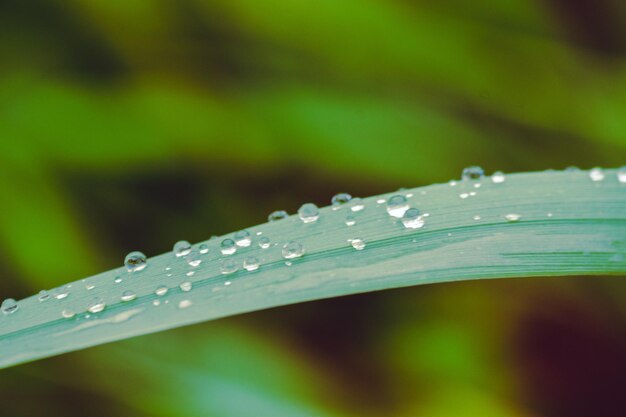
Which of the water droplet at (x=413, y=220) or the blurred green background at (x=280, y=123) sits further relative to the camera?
the blurred green background at (x=280, y=123)

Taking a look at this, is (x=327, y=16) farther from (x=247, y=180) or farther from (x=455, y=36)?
(x=247, y=180)

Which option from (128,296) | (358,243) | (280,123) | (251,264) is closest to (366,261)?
(358,243)

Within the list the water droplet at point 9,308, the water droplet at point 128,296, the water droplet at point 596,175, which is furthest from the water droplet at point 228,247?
the water droplet at point 596,175

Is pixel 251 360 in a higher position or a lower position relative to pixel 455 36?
lower

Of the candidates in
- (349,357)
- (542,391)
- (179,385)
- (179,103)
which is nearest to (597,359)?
(542,391)

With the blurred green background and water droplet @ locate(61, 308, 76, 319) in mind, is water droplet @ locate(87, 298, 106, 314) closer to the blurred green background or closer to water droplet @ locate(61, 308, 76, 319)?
water droplet @ locate(61, 308, 76, 319)

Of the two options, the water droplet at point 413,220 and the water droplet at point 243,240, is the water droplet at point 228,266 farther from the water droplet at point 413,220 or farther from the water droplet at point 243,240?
the water droplet at point 413,220

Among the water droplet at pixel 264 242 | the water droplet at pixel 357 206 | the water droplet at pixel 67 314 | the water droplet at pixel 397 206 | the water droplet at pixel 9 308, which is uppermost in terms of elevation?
the water droplet at pixel 357 206
